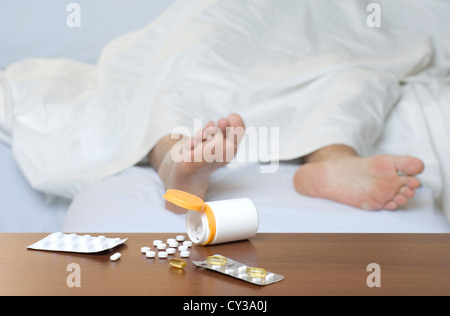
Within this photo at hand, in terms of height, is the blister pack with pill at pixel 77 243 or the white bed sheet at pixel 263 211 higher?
the blister pack with pill at pixel 77 243

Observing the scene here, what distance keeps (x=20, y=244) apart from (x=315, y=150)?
790mm

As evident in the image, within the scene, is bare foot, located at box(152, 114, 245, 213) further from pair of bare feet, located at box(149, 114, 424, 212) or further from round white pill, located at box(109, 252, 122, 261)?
round white pill, located at box(109, 252, 122, 261)

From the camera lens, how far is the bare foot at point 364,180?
3.53ft

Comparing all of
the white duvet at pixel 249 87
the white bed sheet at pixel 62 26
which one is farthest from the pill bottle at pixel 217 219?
the white bed sheet at pixel 62 26

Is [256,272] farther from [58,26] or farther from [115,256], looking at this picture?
[58,26]

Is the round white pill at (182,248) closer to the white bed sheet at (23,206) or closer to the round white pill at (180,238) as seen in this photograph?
the round white pill at (180,238)

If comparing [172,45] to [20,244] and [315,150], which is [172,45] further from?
[20,244]

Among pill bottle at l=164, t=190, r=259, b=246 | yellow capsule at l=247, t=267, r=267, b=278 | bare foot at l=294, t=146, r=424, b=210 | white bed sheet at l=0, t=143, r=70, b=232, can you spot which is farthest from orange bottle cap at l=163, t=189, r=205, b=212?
white bed sheet at l=0, t=143, r=70, b=232

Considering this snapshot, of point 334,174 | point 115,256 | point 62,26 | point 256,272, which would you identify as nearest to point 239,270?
point 256,272

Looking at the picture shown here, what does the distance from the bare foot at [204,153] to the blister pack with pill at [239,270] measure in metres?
0.49

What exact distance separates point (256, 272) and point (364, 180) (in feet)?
2.01

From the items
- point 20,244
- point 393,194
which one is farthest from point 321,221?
point 20,244

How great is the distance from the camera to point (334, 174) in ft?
3.80
